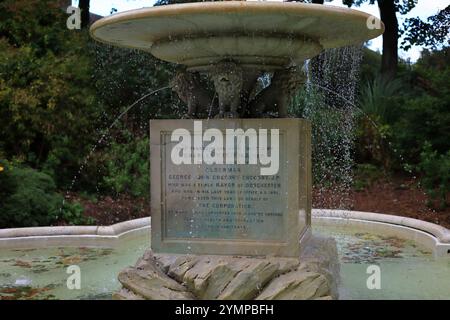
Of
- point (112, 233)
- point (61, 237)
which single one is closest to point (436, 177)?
point (112, 233)

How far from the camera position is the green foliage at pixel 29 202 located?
769 centimetres

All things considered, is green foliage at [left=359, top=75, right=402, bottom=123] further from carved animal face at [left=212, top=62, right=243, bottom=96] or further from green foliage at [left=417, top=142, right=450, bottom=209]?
carved animal face at [left=212, top=62, right=243, bottom=96]

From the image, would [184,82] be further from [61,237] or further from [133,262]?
[61,237]

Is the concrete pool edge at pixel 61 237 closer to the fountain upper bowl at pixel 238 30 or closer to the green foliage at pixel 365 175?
the fountain upper bowl at pixel 238 30

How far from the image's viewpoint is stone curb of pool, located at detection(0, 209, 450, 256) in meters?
6.65

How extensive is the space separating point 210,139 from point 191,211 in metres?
0.62

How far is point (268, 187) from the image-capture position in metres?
4.66

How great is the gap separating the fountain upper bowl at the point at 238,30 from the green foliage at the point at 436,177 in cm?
456

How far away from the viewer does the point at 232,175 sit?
15.4 ft

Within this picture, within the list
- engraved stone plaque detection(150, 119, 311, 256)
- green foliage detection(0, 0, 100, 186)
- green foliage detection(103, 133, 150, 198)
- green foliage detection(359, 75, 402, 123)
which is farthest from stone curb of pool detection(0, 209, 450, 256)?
green foliage detection(359, 75, 402, 123)

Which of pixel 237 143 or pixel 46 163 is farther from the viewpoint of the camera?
pixel 46 163

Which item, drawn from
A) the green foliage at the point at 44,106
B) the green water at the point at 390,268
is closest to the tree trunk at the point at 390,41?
the green foliage at the point at 44,106
